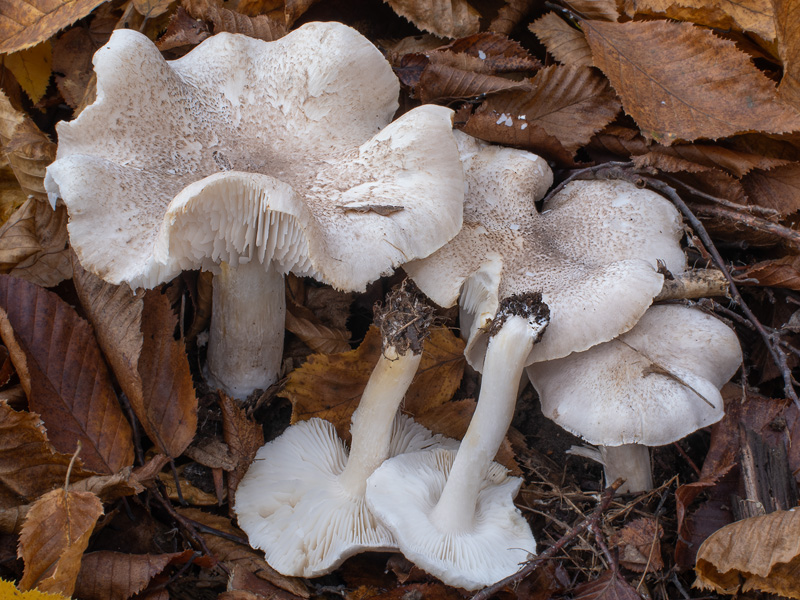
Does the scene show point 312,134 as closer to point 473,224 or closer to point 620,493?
point 473,224

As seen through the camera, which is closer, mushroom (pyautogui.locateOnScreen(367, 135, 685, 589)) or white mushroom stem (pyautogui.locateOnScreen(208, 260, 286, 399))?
mushroom (pyautogui.locateOnScreen(367, 135, 685, 589))

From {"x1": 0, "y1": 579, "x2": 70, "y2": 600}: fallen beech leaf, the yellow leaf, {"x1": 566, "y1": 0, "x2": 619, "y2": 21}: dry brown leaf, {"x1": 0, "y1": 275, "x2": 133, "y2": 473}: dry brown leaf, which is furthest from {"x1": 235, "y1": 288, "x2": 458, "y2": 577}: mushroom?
the yellow leaf

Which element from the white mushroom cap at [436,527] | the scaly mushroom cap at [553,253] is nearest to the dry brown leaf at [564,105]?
the scaly mushroom cap at [553,253]

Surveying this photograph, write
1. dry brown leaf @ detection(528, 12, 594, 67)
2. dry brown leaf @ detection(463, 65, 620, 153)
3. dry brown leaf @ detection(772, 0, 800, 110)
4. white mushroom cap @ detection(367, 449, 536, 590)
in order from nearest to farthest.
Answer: white mushroom cap @ detection(367, 449, 536, 590)
dry brown leaf @ detection(772, 0, 800, 110)
dry brown leaf @ detection(463, 65, 620, 153)
dry brown leaf @ detection(528, 12, 594, 67)

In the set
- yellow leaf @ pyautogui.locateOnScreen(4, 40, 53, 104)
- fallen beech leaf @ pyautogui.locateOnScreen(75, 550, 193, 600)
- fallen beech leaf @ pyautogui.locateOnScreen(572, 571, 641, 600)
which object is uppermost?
yellow leaf @ pyautogui.locateOnScreen(4, 40, 53, 104)

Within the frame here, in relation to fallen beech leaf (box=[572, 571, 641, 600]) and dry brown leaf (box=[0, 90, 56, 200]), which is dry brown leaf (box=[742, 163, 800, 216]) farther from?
dry brown leaf (box=[0, 90, 56, 200])

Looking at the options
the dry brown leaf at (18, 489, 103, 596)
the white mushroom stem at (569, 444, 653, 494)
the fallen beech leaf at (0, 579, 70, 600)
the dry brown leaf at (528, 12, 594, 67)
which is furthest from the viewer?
the dry brown leaf at (528, 12, 594, 67)
